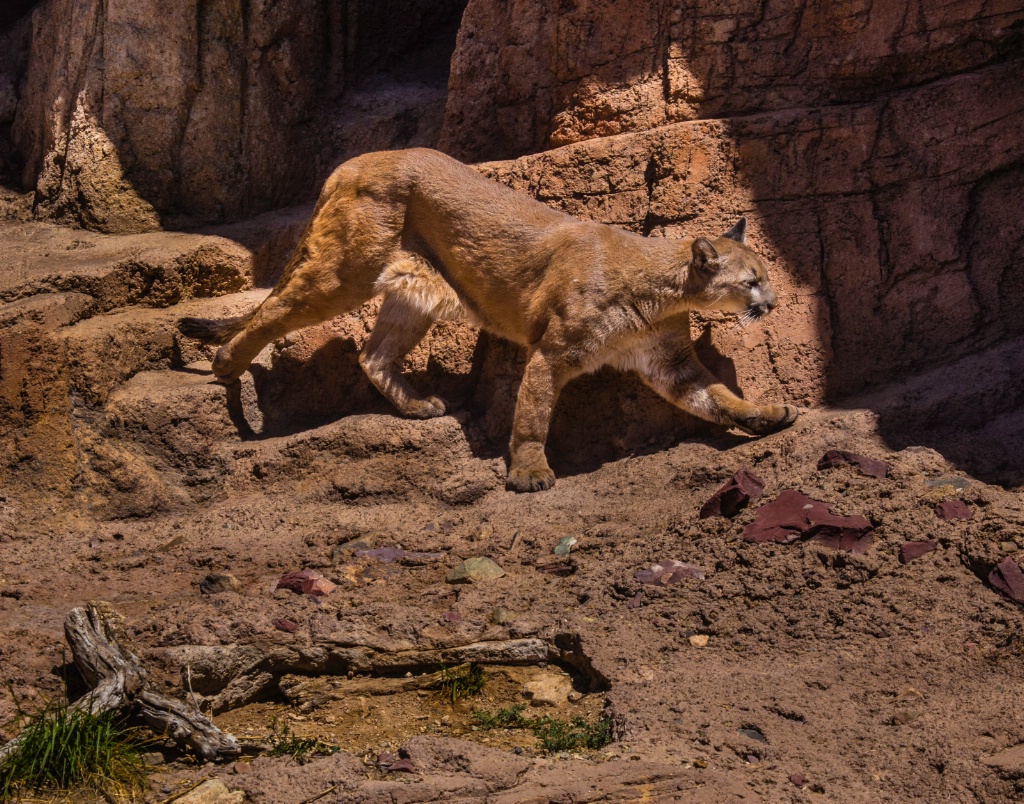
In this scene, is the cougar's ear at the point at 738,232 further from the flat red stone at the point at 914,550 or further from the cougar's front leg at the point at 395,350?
the flat red stone at the point at 914,550

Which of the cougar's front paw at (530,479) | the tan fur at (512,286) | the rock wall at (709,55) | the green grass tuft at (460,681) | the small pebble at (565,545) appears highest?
the rock wall at (709,55)

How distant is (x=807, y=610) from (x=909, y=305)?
263 cm

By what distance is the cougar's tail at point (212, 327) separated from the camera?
24.4 ft

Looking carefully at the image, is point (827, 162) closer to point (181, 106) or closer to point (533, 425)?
point (533, 425)

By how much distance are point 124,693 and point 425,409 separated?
338 cm

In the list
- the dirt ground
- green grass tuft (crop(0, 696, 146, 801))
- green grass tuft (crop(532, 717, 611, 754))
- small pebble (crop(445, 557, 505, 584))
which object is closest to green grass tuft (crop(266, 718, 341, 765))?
the dirt ground

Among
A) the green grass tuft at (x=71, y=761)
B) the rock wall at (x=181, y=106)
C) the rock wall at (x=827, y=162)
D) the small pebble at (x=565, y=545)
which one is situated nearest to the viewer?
the green grass tuft at (x=71, y=761)

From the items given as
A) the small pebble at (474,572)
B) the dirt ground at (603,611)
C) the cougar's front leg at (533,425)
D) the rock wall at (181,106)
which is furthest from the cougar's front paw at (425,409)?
the rock wall at (181,106)

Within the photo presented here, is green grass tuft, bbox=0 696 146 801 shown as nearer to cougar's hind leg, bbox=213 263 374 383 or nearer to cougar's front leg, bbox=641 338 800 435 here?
cougar's hind leg, bbox=213 263 374 383

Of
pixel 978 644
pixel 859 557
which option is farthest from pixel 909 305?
pixel 978 644

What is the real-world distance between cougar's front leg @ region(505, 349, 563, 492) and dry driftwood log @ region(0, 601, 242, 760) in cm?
277

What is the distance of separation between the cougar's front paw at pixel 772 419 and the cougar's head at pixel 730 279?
56 centimetres

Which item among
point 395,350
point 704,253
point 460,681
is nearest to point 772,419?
point 704,253

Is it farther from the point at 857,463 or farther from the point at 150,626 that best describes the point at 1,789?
the point at 857,463
